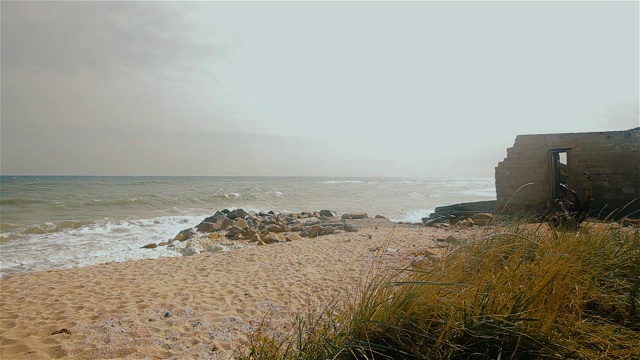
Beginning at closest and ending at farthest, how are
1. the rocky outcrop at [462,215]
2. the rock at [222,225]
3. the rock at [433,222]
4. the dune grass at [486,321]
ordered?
the dune grass at [486,321], the rocky outcrop at [462,215], the rock at [433,222], the rock at [222,225]

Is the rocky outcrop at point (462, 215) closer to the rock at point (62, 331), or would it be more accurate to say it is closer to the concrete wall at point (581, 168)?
the concrete wall at point (581, 168)

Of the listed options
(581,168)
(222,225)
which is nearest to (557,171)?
(581,168)

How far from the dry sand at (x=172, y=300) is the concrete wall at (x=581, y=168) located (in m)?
5.96

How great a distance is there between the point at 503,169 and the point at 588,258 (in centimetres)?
1119

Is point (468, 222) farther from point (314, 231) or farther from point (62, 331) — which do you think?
point (62, 331)

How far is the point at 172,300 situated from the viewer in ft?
18.3

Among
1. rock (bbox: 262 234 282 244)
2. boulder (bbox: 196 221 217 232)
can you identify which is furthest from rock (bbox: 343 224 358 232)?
boulder (bbox: 196 221 217 232)

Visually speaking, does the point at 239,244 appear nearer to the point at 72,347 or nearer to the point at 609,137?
the point at 72,347

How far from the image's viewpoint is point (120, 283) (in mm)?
6637

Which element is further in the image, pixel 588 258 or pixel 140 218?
pixel 140 218

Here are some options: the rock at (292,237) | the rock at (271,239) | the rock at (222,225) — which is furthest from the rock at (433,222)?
the rock at (222,225)

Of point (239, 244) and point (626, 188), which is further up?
point (626, 188)

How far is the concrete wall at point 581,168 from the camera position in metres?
12.1

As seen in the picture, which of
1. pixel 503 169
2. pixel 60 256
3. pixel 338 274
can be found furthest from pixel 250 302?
pixel 503 169
